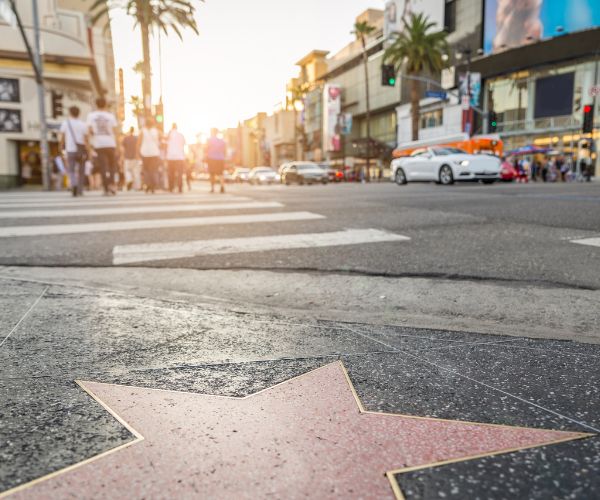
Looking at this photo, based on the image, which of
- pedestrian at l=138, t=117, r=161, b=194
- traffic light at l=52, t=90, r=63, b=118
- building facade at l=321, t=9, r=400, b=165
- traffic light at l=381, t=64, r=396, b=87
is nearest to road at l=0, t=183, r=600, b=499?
pedestrian at l=138, t=117, r=161, b=194

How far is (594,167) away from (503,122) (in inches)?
345

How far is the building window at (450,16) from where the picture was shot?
46344mm

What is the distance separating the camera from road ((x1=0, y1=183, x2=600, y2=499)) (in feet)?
2.91

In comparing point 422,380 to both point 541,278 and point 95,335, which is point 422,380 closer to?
point 95,335

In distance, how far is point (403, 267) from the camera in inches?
114

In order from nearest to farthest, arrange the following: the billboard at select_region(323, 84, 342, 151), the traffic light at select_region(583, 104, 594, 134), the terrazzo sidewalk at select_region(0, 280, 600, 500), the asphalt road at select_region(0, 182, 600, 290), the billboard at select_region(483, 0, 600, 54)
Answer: the terrazzo sidewalk at select_region(0, 280, 600, 500) → the asphalt road at select_region(0, 182, 600, 290) → the traffic light at select_region(583, 104, 594, 134) → the billboard at select_region(483, 0, 600, 54) → the billboard at select_region(323, 84, 342, 151)

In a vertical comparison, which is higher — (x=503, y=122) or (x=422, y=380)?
(x=503, y=122)

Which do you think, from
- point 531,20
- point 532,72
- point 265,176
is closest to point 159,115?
point 265,176

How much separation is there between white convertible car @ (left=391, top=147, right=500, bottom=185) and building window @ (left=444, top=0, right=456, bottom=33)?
33.9m

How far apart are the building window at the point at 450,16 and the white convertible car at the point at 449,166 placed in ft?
111

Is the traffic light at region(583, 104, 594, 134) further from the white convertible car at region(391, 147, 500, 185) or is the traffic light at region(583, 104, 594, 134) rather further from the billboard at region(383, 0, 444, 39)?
the billboard at region(383, 0, 444, 39)

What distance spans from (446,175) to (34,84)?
22.2 m

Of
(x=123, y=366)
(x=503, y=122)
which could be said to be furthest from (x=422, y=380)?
(x=503, y=122)

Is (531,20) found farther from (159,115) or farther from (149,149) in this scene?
(149,149)
